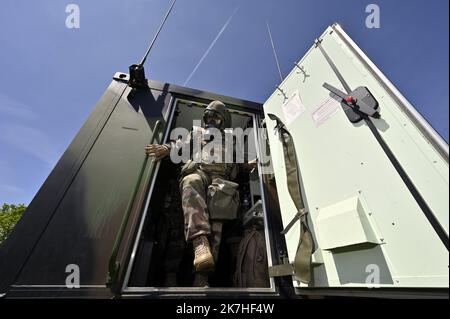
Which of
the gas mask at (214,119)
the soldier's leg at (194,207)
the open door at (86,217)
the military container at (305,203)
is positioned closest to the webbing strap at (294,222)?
the military container at (305,203)

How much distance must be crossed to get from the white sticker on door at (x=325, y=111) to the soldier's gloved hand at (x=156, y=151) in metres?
1.18

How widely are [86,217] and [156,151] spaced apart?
657 mm

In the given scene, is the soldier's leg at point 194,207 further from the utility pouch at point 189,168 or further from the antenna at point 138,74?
the antenna at point 138,74

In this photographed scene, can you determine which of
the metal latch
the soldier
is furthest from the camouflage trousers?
the metal latch

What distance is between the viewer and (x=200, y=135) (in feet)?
6.99

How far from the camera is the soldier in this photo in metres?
1.35

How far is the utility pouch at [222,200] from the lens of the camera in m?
1.60

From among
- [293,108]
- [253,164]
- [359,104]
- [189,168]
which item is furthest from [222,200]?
[359,104]

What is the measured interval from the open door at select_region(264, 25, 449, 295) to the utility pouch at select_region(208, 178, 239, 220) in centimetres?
44

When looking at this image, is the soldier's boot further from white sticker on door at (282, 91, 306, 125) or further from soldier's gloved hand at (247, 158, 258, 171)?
white sticker on door at (282, 91, 306, 125)

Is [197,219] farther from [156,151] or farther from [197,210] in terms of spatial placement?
[156,151]
